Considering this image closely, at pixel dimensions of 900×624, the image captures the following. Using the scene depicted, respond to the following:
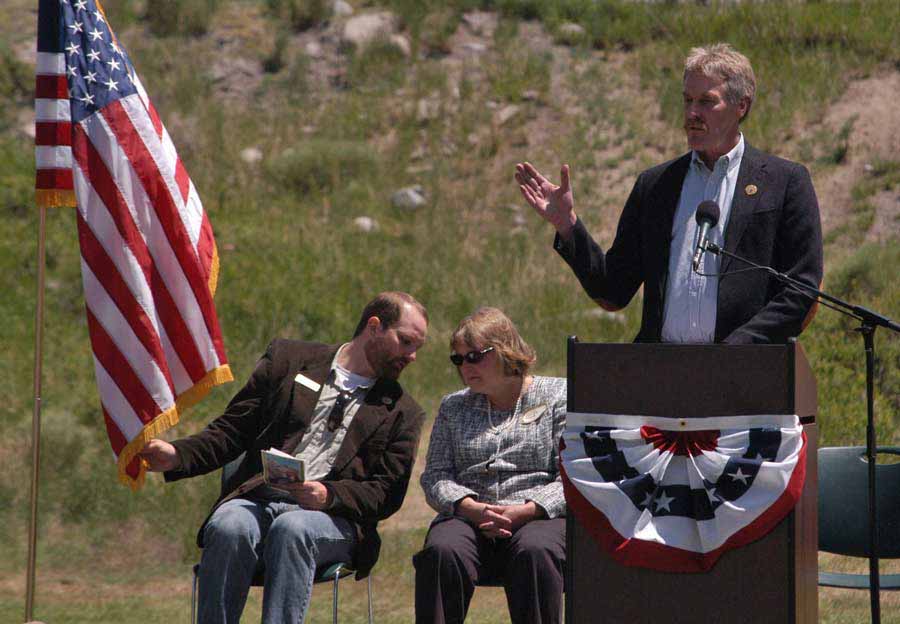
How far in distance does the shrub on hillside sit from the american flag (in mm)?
7868

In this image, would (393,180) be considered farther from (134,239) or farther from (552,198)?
(552,198)

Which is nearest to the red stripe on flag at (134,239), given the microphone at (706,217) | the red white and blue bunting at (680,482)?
the red white and blue bunting at (680,482)

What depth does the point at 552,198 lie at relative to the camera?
4.25m

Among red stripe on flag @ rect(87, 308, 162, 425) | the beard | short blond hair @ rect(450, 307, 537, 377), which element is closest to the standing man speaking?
short blond hair @ rect(450, 307, 537, 377)

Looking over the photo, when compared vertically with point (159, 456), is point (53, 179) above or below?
above

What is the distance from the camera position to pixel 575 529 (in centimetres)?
376

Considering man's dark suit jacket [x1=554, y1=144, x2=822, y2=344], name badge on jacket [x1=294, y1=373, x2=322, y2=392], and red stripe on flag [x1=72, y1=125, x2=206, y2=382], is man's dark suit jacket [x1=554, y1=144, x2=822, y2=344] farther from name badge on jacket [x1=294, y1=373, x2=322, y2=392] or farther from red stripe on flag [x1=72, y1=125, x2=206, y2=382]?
red stripe on flag [x1=72, y1=125, x2=206, y2=382]

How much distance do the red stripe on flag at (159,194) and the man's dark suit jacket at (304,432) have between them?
1.22ft

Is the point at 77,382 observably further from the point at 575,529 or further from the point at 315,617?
the point at 575,529

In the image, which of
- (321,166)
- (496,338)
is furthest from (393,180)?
(496,338)

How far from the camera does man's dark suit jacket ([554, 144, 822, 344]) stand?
3.91m

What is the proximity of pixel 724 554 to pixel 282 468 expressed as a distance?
1686 mm

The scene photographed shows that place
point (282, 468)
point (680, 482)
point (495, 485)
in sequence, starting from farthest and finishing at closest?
point (495, 485), point (282, 468), point (680, 482)

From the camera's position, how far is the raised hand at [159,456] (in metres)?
4.84
